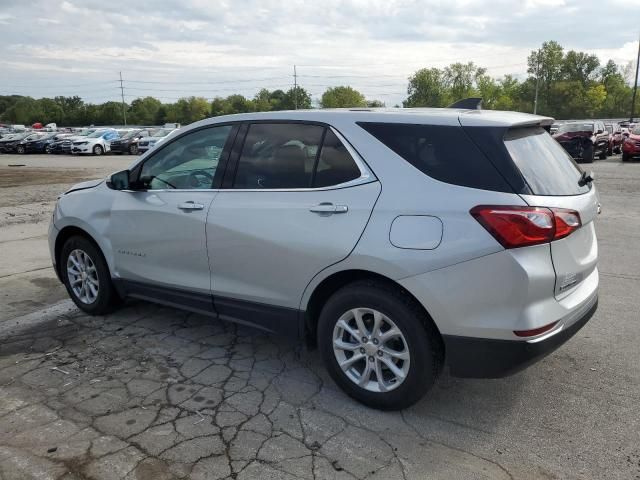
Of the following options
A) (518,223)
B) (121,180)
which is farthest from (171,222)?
(518,223)

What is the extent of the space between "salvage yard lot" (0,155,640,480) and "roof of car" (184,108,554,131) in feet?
5.60

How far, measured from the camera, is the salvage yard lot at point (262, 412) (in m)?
2.79

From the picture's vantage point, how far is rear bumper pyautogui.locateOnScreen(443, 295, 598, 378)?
2.84 metres

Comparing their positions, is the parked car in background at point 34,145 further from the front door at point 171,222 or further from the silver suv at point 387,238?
the silver suv at point 387,238

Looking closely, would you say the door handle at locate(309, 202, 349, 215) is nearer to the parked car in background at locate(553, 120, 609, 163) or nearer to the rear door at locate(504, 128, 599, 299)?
the rear door at locate(504, 128, 599, 299)

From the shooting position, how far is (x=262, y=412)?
329 centimetres

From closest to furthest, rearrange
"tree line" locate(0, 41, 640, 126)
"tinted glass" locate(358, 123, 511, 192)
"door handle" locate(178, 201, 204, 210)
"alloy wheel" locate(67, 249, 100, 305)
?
"tinted glass" locate(358, 123, 511, 192)
"door handle" locate(178, 201, 204, 210)
"alloy wheel" locate(67, 249, 100, 305)
"tree line" locate(0, 41, 640, 126)

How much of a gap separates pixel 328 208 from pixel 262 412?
129cm

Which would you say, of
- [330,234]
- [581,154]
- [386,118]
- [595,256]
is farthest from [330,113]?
[581,154]

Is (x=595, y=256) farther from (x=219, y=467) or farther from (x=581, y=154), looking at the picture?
(x=581, y=154)

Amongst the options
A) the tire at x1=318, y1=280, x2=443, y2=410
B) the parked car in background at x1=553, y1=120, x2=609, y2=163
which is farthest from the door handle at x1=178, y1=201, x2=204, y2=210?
the parked car in background at x1=553, y1=120, x2=609, y2=163

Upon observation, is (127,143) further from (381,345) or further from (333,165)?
(381,345)

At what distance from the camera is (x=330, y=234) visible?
324 cm

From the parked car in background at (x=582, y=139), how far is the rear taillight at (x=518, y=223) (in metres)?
20.0
